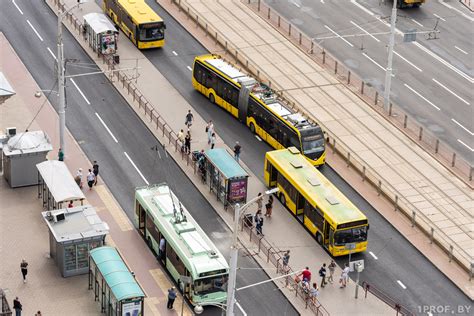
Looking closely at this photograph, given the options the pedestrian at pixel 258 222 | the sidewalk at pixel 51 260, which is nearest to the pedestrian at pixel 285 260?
the pedestrian at pixel 258 222

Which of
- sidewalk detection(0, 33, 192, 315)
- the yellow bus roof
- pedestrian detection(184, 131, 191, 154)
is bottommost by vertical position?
sidewalk detection(0, 33, 192, 315)

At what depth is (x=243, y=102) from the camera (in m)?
92.2

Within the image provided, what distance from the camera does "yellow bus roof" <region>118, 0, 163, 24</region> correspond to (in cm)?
10407

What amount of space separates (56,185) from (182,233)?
408 inches

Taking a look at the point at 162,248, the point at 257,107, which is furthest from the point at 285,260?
the point at 257,107

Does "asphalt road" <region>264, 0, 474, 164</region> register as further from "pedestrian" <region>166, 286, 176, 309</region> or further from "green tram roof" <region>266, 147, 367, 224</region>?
"pedestrian" <region>166, 286, 176, 309</region>

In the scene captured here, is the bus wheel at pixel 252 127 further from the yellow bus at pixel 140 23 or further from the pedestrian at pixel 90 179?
the yellow bus at pixel 140 23

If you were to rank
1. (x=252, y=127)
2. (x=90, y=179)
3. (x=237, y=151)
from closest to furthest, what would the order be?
(x=90, y=179) → (x=237, y=151) → (x=252, y=127)

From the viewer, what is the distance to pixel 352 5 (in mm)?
117938

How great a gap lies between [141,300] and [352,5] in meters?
57.7

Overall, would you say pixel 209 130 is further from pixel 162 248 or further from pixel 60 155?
pixel 162 248

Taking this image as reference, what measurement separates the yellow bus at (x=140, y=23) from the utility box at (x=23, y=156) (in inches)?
903

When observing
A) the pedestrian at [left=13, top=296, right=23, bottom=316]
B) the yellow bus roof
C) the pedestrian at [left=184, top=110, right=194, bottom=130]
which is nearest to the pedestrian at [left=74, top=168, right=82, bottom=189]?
the pedestrian at [left=184, top=110, right=194, bottom=130]

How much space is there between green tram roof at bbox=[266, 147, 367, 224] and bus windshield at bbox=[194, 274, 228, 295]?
9408 mm
